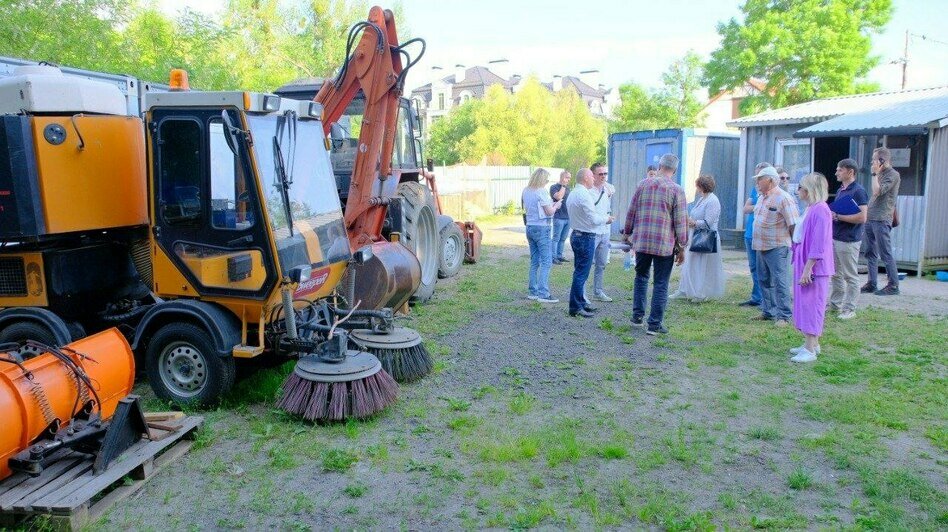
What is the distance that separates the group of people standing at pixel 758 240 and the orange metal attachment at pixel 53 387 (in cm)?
513

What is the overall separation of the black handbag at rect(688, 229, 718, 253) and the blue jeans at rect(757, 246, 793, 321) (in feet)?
2.46

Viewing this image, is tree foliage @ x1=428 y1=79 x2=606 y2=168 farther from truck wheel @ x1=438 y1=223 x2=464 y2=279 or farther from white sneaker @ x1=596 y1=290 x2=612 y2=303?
white sneaker @ x1=596 y1=290 x2=612 y2=303

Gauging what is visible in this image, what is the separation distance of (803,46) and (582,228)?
17612 millimetres

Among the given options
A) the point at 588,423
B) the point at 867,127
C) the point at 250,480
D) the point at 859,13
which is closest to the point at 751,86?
the point at 859,13

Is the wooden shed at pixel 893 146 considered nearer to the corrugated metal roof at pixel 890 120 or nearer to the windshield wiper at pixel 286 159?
the corrugated metal roof at pixel 890 120

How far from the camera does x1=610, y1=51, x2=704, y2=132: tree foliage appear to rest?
101 ft

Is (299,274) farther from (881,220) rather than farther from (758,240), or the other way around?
(881,220)

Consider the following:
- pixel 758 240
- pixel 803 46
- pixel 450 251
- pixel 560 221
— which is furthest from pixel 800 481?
pixel 803 46

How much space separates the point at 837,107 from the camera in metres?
14.7

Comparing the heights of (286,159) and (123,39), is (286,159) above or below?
below

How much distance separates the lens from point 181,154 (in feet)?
17.1

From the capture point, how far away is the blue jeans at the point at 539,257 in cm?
922

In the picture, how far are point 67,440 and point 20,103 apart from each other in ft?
8.39

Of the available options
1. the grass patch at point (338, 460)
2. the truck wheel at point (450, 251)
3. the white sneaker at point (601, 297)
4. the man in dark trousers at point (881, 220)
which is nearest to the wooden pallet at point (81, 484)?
the grass patch at point (338, 460)
